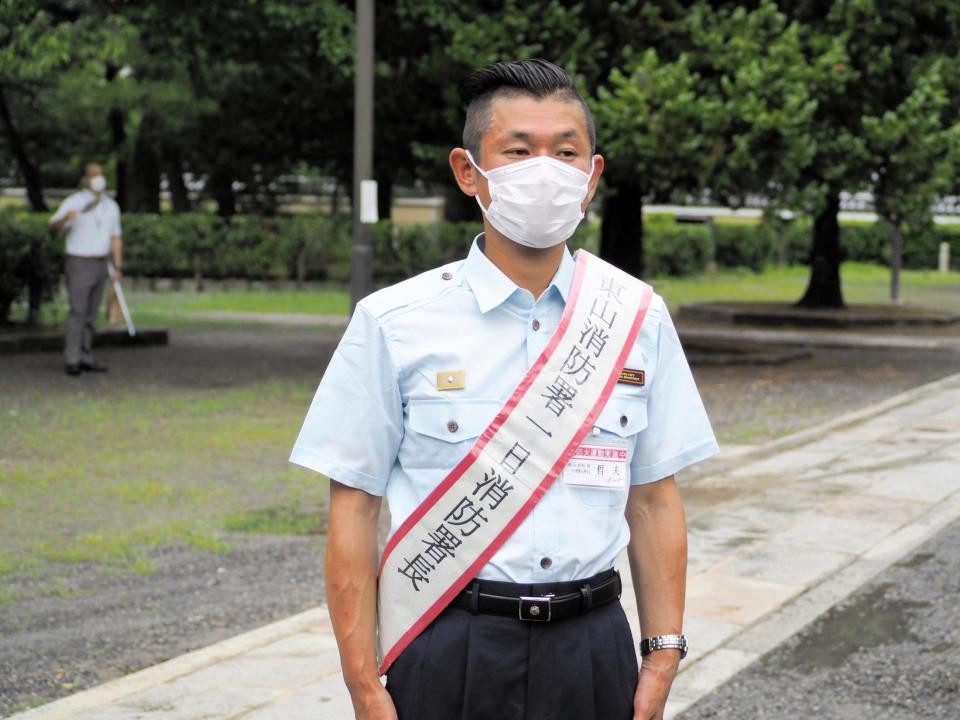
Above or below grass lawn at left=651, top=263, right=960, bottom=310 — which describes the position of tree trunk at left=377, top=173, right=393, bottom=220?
above

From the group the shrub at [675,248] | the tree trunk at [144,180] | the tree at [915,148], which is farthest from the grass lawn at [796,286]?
the tree trunk at [144,180]

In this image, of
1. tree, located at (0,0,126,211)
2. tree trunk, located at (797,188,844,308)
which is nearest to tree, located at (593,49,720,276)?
tree, located at (0,0,126,211)

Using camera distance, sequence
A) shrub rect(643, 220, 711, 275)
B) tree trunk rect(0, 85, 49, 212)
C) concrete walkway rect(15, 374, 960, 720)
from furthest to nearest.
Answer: shrub rect(643, 220, 711, 275)
tree trunk rect(0, 85, 49, 212)
concrete walkway rect(15, 374, 960, 720)

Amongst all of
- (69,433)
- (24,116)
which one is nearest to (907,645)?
(69,433)

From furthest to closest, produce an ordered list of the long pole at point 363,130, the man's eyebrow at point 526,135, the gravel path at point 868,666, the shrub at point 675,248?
1. the shrub at point 675,248
2. the long pole at point 363,130
3. the gravel path at point 868,666
4. the man's eyebrow at point 526,135

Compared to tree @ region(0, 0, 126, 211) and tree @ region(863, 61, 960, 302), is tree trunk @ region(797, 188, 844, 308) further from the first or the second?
tree @ region(0, 0, 126, 211)

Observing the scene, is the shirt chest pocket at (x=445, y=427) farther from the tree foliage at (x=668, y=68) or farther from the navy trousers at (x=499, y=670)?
the tree foliage at (x=668, y=68)

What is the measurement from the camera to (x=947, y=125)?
17.2 m

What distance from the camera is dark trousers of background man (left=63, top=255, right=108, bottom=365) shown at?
45.2ft

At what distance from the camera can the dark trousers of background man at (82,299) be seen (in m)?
13.8

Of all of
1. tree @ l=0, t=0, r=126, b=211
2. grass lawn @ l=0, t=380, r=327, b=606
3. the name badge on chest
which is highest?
tree @ l=0, t=0, r=126, b=211

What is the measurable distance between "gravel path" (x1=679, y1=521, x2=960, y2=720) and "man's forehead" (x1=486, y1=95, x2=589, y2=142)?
296 centimetres

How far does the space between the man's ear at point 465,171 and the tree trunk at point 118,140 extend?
83.7 ft

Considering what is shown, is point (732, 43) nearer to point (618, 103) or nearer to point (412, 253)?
point (618, 103)
